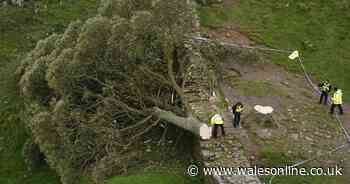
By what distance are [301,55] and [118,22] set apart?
9.01m

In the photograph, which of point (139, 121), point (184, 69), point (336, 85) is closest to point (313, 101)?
point (336, 85)

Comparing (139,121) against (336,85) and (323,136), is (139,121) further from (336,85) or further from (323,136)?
(336,85)

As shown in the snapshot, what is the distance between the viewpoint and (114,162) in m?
19.1

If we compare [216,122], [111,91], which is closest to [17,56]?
[111,91]

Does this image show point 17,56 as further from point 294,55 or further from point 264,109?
point 264,109

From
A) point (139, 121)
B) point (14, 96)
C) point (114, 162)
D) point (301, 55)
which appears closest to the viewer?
point (114, 162)

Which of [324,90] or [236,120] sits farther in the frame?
[324,90]

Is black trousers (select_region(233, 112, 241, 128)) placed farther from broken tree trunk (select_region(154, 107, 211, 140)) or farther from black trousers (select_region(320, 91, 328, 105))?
black trousers (select_region(320, 91, 328, 105))

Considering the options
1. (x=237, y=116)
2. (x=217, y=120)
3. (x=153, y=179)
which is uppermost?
(x=217, y=120)

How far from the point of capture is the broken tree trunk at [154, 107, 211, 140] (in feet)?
59.8

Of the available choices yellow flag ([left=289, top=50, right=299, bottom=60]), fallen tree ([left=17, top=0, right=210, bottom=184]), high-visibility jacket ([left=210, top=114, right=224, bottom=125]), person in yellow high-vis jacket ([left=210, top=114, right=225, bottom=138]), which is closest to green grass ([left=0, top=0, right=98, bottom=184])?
fallen tree ([left=17, top=0, right=210, bottom=184])

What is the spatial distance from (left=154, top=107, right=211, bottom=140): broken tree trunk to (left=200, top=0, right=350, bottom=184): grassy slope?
7.18m

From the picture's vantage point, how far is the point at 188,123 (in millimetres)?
18891

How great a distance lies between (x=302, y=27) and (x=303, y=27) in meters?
0.05
